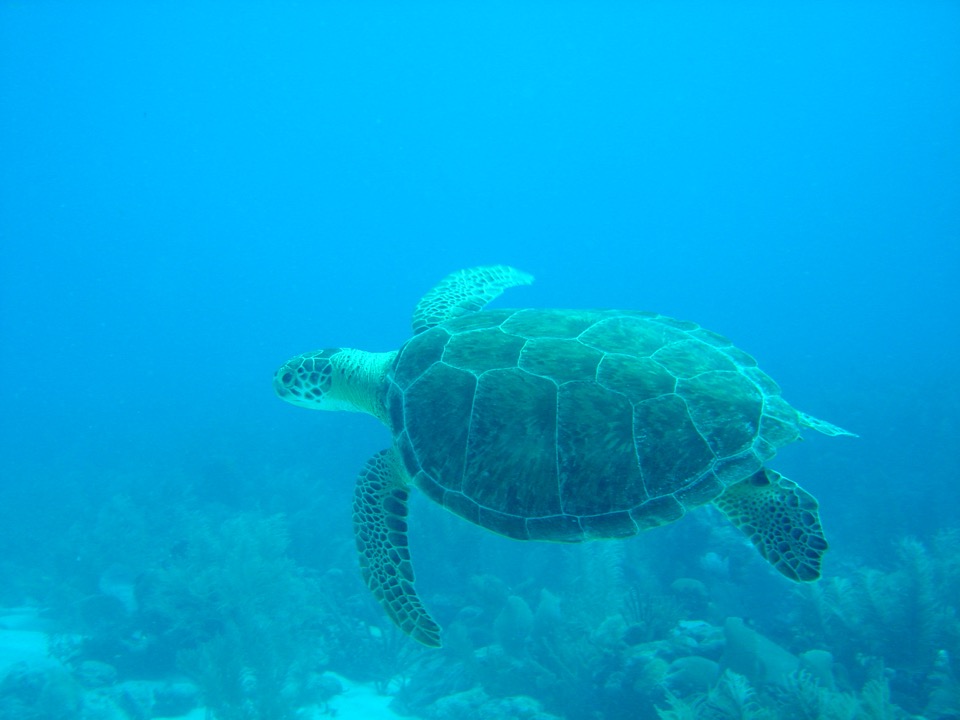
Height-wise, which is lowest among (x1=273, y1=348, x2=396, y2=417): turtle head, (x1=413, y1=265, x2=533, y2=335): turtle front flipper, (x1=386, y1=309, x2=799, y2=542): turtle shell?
(x1=386, y1=309, x2=799, y2=542): turtle shell

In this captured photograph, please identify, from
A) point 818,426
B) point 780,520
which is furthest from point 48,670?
point 818,426

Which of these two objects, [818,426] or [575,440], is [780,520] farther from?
[575,440]

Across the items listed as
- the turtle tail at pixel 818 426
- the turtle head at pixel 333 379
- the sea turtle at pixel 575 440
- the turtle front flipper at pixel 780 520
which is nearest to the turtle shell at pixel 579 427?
the sea turtle at pixel 575 440

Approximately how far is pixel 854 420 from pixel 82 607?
2148 cm

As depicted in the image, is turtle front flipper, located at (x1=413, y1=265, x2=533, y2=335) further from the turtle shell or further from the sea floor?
the sea floor

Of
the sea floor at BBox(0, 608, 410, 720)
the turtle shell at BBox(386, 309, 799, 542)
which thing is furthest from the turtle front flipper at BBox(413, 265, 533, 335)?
the sea floor at BBox(0, 608, 410, 720)

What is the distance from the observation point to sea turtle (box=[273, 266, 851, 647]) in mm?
3146

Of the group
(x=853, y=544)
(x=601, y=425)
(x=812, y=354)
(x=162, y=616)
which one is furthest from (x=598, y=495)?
(x=812, y=354)

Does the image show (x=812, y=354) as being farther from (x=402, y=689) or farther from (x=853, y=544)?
(x=402, y=689)

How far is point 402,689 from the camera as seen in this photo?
7.27m

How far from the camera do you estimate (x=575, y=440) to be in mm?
3264

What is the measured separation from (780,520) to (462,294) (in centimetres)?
402

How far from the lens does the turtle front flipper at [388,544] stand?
Answer: 3791 mm

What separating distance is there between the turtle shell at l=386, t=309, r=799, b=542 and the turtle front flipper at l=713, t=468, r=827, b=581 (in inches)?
14.8
